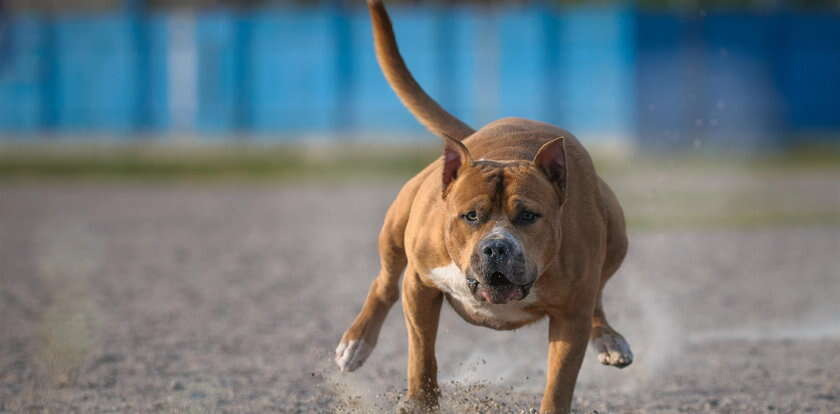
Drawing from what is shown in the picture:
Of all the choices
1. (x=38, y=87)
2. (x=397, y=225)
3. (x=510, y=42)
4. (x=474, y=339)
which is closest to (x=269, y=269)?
(x=474, y=339)

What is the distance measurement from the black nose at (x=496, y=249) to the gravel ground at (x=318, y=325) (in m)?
1.45

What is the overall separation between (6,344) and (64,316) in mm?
1043

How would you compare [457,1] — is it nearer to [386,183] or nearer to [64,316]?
[386,183]

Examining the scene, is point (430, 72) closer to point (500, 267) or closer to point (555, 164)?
point (555, 164)

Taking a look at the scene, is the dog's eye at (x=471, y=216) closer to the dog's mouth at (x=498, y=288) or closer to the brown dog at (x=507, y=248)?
the brown dog at (x=507, y=248)

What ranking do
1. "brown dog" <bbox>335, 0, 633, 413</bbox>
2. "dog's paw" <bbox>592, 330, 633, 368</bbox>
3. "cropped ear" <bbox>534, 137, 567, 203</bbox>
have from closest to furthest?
"brown dog" <bbox>335, 0, 633, 413</bbox> → "cropped ear" <bbox>534, 137, 567, 203</bbox> → "dog's paw" <bbox>592, 330, 633, 368</bbox>

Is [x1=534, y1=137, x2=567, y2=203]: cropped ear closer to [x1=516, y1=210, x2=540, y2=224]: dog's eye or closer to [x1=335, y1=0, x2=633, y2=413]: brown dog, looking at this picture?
[x1=335, y1=0, x2=633, y2=413]: brown dog

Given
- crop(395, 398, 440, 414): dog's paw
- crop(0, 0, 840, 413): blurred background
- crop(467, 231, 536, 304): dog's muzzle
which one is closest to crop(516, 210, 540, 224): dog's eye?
crop(467, 231, 536, 304): dog's muzzle

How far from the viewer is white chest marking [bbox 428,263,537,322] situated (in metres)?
4.70

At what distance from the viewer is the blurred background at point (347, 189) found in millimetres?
6773

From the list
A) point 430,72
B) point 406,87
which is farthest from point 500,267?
point 430,72

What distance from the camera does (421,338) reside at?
205 inches

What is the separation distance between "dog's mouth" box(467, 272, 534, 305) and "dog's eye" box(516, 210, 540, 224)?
8.9 inches

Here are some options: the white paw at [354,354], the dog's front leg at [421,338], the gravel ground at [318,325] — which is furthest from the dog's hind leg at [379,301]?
the dog's front leg at [421,338]
